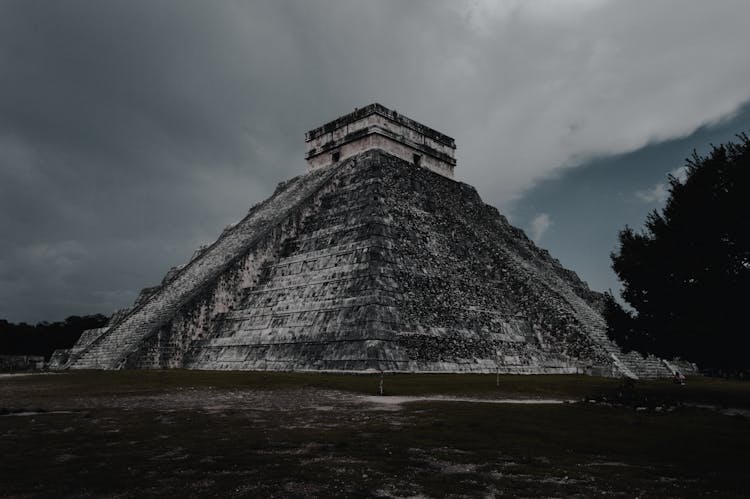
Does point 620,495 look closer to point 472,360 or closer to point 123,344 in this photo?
point 472,360

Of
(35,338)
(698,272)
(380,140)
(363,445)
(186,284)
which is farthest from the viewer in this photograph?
(35,338)

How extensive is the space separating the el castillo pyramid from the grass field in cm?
548

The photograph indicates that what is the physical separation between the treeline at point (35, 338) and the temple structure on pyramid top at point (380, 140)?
1285 inches

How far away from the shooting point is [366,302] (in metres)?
20.2

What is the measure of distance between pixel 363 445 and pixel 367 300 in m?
12.5

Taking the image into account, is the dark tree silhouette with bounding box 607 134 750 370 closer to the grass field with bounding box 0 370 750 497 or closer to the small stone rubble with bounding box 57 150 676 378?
the grass field with bounding box 0 370 750 497

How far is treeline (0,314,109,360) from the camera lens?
5191cm

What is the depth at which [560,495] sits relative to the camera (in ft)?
→ 18.2

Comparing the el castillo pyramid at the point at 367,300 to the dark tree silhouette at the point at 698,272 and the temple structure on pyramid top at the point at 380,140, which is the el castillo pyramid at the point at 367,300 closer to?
the temple structure on pyramid top at the point at 380,140

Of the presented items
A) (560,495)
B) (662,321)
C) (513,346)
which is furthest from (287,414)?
(513,346)

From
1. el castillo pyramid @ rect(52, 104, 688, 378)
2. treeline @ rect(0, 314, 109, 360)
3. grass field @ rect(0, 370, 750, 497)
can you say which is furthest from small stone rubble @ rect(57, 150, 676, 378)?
treeline @ rect(0, 314, 109, 360)

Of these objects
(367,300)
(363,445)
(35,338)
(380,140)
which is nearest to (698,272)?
(367,300)

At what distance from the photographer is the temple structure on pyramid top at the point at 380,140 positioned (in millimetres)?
32562

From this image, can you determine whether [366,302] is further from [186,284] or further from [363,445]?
[363,445]
